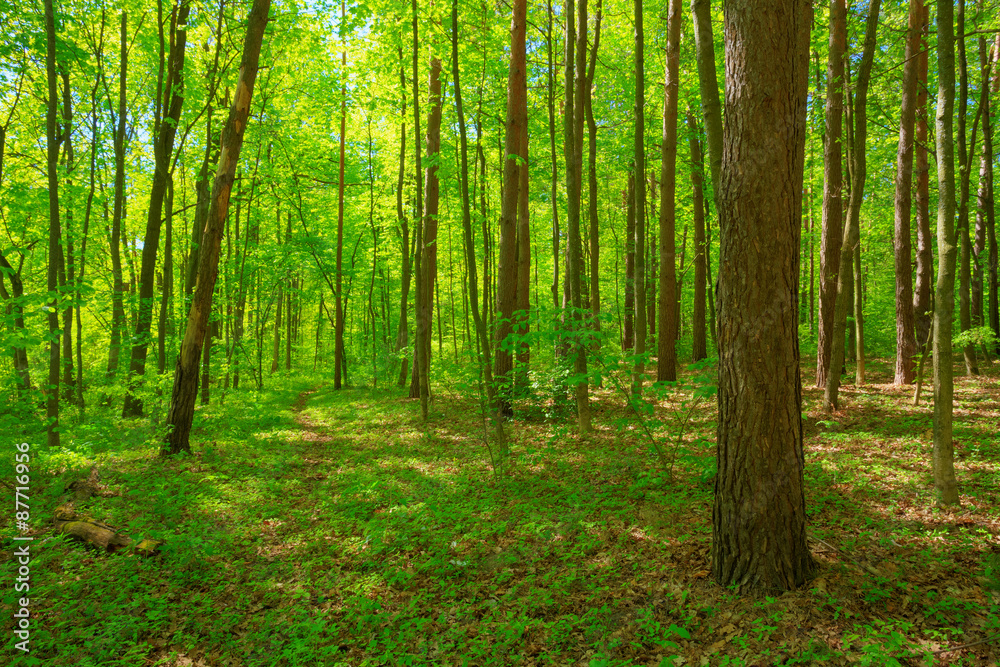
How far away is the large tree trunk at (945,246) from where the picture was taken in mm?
4215

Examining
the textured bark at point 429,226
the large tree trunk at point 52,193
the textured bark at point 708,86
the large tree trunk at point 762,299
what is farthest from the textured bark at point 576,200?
the large tree trunk at point 52,193

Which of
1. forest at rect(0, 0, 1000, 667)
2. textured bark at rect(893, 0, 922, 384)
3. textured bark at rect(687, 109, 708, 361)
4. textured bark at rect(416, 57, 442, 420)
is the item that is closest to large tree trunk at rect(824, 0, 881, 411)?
forest at rect(0, 0, 1000, 667)

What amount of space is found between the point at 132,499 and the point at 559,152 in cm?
1359

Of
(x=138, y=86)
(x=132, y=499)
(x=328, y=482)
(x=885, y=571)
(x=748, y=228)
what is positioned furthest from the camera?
(x=138, y=86)

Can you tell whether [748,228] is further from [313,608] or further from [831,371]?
[831,371]

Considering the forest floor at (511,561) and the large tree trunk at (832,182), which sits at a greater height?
the large tree trunk at (832,182)

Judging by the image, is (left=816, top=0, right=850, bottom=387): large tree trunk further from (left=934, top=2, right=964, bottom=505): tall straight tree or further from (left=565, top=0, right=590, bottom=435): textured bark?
(left=565, top=0, right=590, bottom=435): textured bark

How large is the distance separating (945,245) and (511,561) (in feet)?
15.9

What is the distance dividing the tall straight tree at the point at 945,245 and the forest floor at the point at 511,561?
33.8 inches

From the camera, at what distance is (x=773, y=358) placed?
131 inches

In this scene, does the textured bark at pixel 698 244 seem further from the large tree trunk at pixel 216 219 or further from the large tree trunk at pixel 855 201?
the large tree trunk at pixel 216 219

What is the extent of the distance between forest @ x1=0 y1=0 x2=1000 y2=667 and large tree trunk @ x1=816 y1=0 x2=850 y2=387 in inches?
2.7

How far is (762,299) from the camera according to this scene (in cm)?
330

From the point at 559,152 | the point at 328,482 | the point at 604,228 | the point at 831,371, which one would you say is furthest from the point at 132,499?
the point at 604,228
